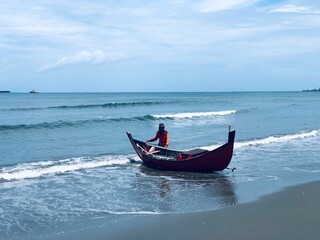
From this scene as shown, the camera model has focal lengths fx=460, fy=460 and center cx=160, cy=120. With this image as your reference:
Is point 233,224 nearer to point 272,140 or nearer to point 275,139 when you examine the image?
point 272,140

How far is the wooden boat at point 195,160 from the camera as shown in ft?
43.7

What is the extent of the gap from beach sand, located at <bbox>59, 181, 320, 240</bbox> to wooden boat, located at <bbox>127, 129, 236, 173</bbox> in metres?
3.70

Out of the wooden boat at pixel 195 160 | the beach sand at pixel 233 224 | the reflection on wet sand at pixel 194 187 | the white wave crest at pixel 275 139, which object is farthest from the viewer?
the white wave crest at pixel 275 139

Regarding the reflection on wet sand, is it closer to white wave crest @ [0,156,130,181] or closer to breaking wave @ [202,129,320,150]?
white wave crest @ [0,156,130,181]

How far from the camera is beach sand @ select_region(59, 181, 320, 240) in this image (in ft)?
24.6

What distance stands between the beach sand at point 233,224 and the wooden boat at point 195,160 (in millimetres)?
3704

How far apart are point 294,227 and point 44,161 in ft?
33.9

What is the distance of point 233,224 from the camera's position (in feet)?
26.6

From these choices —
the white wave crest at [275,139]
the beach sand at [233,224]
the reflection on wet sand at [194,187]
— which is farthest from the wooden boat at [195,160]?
the white wave crest at [275,139]

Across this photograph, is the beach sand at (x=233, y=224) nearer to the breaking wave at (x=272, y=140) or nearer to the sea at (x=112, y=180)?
the sea at (x=112, y=180)

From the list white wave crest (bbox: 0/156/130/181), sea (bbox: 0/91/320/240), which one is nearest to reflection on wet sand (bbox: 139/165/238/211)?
sea (bbox: 0/91/320/240)

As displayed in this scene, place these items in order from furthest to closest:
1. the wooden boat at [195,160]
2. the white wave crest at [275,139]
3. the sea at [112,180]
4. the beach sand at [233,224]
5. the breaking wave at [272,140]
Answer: the white wave crest at [275,139] < the breaking wave at [272,140] < the wooden boat at [195,160] < the sea at [112,180] < the beach sand at [233,224]

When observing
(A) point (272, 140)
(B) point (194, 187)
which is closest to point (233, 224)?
(B) point (194, 187)

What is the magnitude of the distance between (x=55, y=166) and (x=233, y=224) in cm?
816
